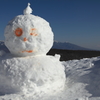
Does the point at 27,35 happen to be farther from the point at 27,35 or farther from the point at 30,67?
the point at 30,67

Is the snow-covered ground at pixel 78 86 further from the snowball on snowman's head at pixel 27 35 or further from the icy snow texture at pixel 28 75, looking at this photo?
the snowball on snowman's head at pixel 27 35

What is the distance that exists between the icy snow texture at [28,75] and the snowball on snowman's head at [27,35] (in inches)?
8.5

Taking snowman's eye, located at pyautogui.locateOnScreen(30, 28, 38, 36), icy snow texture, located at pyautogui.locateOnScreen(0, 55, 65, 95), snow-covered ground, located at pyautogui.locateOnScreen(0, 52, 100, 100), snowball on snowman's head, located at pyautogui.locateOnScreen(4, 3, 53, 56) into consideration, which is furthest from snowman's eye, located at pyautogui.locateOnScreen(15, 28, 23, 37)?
snow-covered ground, located at pyautogui.locateOnScreen(0, 52, 100, 100)

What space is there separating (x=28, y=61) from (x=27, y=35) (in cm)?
62

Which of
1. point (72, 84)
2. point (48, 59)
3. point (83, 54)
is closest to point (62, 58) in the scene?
point (83, 54)

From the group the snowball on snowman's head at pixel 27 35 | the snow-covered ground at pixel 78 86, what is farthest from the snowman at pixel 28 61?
the snow-covered ground at pixel 78 86

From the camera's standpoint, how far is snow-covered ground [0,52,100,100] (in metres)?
4.33

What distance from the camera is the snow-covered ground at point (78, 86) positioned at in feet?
14.2

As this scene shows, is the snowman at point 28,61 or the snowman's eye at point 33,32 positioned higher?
the snowman's eye at point 33,32

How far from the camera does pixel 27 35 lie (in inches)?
172

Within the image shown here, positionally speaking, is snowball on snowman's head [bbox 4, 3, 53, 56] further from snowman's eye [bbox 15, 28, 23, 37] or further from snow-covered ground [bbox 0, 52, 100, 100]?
snow-covered ground [bbox 0, 52, 100, 100]

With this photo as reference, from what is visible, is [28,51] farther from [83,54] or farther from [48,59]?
[83,54]

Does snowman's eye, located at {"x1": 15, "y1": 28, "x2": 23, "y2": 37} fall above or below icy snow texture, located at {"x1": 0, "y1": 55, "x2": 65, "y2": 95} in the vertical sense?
above

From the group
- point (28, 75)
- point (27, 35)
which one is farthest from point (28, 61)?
point (27, 35)
